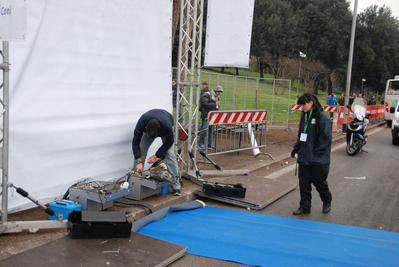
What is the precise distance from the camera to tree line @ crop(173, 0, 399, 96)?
1895 inches

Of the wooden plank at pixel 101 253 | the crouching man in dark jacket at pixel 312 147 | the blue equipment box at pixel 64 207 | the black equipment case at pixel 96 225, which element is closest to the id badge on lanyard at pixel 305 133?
the crouching man in dark jacket at pixel 312 147

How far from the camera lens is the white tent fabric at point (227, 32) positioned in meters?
7.52

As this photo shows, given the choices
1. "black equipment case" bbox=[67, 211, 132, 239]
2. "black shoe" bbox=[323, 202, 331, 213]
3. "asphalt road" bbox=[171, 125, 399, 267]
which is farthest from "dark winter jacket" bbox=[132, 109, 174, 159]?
"black shoe" bbox=[323, 202, 331, 213]

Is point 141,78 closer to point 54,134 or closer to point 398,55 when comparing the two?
point 54,134

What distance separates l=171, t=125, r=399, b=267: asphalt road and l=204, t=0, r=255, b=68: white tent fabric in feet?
9.59

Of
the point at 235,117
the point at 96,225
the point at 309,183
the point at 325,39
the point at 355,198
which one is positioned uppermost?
the point at 325,39

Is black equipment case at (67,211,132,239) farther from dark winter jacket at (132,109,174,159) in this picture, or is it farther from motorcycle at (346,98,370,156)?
motorcycle at (346,98,370,156)

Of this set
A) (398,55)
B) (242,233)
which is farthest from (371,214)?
(398,55)

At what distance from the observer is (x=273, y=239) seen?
4945mm

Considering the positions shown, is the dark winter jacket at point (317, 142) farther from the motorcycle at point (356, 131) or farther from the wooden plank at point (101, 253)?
the motorcycle at point (356, 131)


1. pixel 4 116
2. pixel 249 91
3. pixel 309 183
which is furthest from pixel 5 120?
pixel 249 91

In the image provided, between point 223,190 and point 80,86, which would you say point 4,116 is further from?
point 223,190

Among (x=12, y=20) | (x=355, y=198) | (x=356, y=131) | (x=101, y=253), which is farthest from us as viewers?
(x=356, y=131)

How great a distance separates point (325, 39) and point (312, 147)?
48.4 metres
